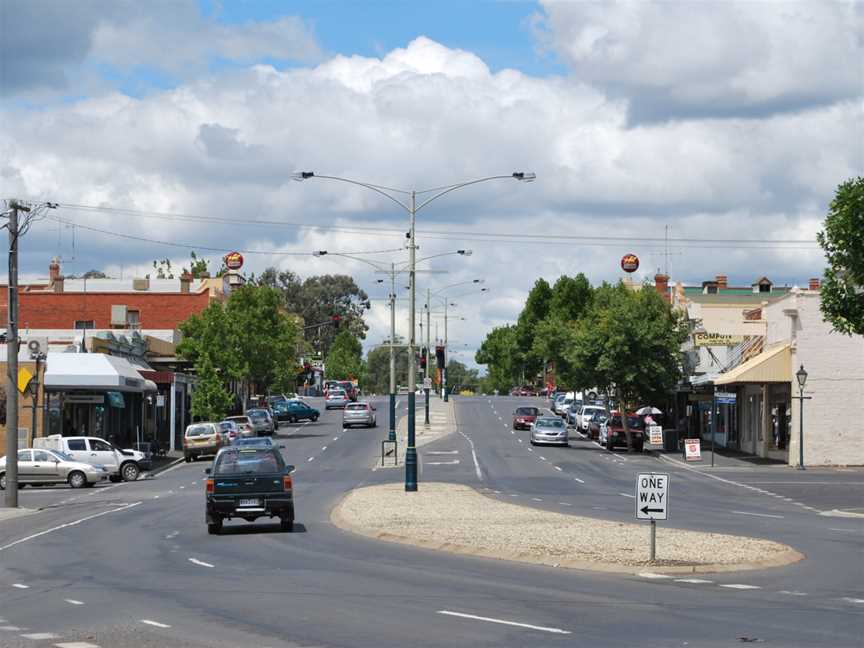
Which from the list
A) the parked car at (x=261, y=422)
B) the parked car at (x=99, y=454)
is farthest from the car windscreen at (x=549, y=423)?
the parked car at (x=99, y=454)

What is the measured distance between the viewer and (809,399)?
56.1 meters

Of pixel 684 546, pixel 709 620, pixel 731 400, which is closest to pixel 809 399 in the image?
pixel 731 400

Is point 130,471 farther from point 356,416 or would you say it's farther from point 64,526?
point 356,416

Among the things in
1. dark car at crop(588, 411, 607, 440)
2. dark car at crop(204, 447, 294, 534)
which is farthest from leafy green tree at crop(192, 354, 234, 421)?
dark car at crop(204, 447, 294, 534)

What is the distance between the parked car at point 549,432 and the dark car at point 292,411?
82.5ft

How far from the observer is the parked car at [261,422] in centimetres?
7544

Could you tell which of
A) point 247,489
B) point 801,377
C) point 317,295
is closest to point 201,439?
point 801,377

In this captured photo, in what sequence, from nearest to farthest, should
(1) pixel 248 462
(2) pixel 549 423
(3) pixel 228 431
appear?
(1) pixel 248 462
(3) pixel 228 431
(2) pixel 549 423

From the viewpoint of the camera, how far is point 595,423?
7662cm

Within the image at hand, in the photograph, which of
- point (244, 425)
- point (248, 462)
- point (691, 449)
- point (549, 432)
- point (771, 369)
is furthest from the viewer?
point (549, 432)

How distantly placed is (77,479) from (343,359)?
390 ft

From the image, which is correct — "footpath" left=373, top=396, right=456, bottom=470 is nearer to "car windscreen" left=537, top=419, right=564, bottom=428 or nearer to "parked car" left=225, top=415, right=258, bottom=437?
"car windscreen" left=537, top=419, right=564, bottom=428

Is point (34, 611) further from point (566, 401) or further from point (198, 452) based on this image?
point (566, 401)

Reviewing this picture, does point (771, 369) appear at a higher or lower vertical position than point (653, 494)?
higher
